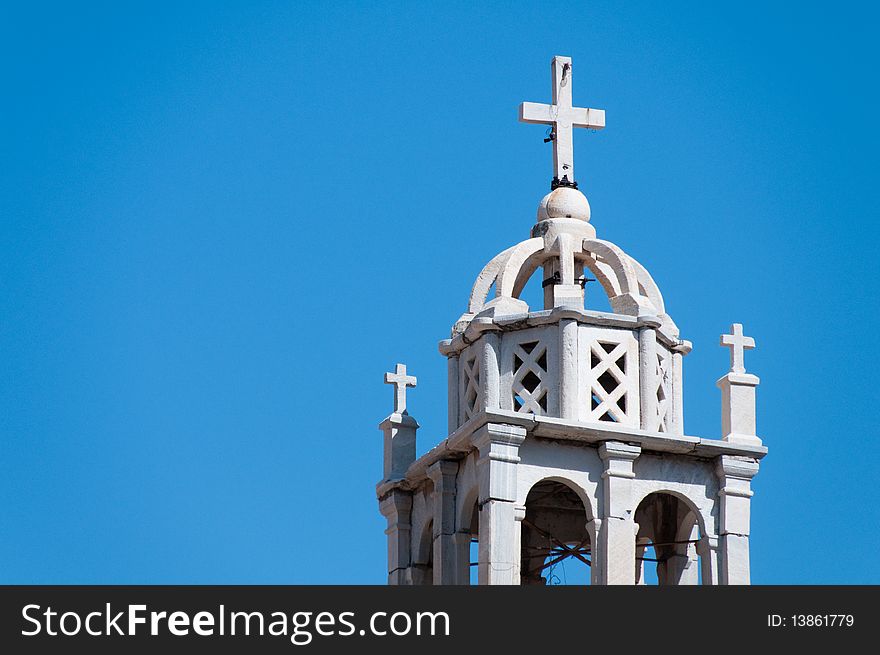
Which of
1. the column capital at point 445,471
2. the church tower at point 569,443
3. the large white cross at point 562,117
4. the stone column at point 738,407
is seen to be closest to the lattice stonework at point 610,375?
the church tower at point 569,443

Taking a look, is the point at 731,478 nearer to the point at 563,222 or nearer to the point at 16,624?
the point at 563,222

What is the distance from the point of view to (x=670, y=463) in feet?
179

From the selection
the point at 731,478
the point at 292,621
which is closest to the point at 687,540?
the point at 731,478

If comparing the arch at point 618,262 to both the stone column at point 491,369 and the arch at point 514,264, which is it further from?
the stone column at point 491,369

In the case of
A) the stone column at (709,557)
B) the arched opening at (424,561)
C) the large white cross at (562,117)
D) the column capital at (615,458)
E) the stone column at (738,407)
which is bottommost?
the stone column at (709,557)

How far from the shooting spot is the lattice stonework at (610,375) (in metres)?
54.2

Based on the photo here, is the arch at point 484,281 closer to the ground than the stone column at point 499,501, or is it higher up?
higher up

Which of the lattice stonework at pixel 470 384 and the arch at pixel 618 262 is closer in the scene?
the lattice stonework at pixel 470 384

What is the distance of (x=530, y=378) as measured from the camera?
180 feet

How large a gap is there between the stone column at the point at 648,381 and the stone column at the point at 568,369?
1.18 metres

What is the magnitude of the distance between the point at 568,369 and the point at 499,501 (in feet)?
8.03

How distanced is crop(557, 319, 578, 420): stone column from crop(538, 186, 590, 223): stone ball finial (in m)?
3.08

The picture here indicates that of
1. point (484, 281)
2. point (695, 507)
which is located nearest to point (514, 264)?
point (484, 281)

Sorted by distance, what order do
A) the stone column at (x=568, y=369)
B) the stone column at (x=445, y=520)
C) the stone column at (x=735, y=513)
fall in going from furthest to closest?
the stone column at (x=445, y=520)
the stone column at (x=735, y=513)
the stone column at (x=568, y=369)
